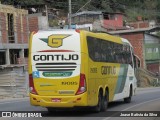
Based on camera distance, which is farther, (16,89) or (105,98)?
(16,89)

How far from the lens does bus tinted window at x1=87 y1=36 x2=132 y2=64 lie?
1772cm

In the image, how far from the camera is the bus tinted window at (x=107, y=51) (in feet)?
58.1

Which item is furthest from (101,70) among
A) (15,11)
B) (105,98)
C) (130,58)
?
(15,11)

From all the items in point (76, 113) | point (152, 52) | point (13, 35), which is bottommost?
point (152, 52)

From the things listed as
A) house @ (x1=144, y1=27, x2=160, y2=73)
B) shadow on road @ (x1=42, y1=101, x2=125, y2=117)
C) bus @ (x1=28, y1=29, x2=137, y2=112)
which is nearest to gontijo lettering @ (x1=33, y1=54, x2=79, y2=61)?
bus @ (x1=28, y1=29, x2=137, y2=112)

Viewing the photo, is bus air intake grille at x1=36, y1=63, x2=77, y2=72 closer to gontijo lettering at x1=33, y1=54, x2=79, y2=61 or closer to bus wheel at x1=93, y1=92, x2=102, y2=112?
gontijo lettering at x1=33, y1=54, x2=79, y2=61

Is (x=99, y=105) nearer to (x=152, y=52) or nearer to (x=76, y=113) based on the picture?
(x=76, y=113)

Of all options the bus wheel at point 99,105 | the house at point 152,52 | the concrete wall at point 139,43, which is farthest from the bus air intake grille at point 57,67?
the house at point 152,52

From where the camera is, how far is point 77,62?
16750 mm

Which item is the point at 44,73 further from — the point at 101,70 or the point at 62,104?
the point at 101,70

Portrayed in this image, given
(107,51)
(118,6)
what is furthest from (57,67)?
(118,6)

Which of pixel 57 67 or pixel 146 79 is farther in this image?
pixel 146 79

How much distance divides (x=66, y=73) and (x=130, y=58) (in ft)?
28.2

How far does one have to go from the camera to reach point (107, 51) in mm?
19750
